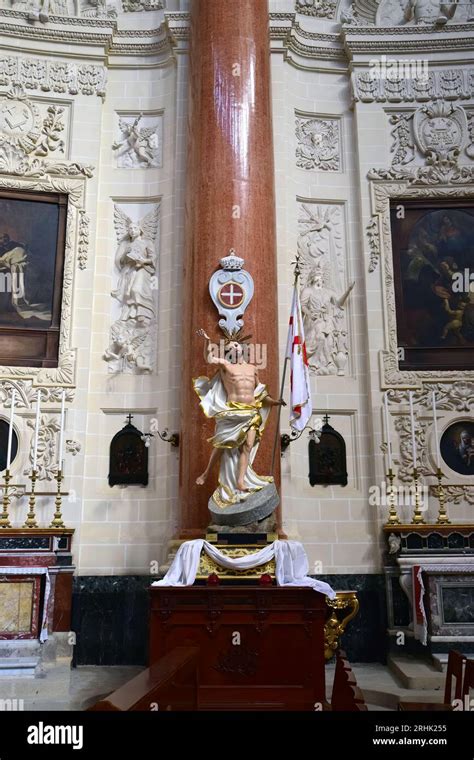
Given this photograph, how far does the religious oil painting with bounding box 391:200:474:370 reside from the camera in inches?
537

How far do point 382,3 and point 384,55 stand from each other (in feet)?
4.94

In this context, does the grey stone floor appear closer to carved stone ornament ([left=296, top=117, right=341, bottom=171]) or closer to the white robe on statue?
the white robe on statue

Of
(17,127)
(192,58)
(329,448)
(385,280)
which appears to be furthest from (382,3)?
(329,448)

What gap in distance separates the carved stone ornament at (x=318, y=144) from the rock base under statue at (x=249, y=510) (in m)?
7.73

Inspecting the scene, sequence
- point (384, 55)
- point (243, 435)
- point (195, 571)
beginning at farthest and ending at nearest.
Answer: point (384, 55), point (243, 435), point (195, 571)

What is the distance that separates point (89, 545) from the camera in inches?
497

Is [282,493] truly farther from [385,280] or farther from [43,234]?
[43,234]

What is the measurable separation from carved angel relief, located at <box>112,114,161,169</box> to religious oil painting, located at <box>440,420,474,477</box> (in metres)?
7.44

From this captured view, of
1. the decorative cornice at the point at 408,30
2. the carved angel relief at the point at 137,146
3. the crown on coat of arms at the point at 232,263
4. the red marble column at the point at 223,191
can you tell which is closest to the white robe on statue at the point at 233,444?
the red marble column at the point at 223,191

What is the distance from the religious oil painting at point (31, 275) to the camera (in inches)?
527

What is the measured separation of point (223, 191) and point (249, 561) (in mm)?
6324

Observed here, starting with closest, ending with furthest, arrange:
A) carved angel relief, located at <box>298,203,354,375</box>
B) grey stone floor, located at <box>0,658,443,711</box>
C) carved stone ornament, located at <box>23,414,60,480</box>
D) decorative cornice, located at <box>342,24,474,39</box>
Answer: grey stone floor, located at <box>0,658,443,711</box>, carved stone ornament, located at <box>23,414,60,480</box>, carved angel relief, located at <box>298,203,354,375</box>, decorative cornice, located at <box>342,24,474,39</box>

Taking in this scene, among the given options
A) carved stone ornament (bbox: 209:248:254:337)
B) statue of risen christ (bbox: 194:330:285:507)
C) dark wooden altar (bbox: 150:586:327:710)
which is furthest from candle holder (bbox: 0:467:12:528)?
carved stone ornament (bbox: 209:248:254:337)

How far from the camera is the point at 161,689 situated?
4.11 metres
